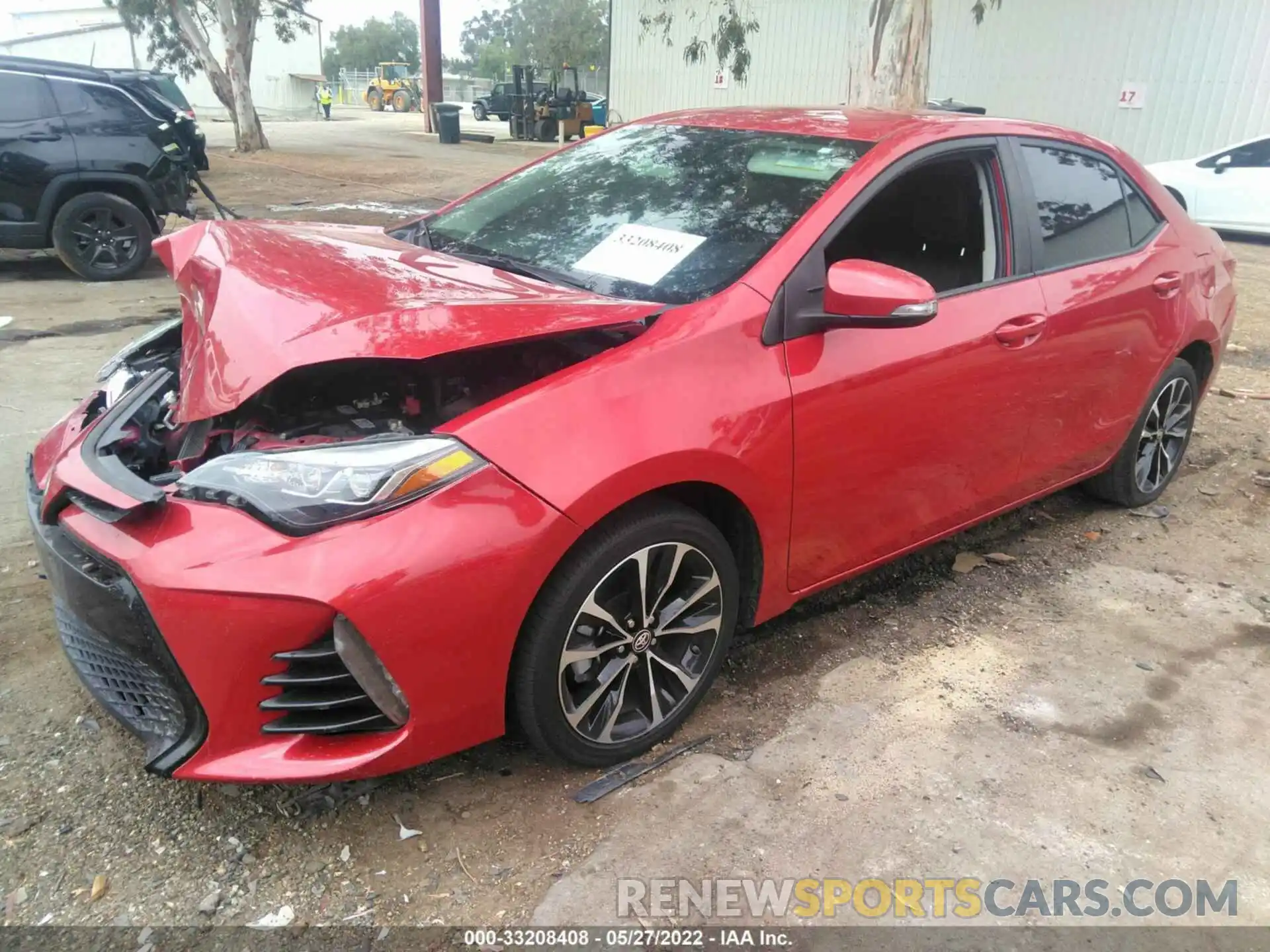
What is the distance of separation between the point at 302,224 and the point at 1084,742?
306cm

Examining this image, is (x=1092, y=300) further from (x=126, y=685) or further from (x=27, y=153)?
(x=27, y=153)

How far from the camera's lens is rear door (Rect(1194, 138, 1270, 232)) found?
39.3 ft

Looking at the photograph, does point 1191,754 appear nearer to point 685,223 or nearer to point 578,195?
point 685,223

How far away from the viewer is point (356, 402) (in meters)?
2.57

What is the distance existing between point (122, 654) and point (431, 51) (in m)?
31.8

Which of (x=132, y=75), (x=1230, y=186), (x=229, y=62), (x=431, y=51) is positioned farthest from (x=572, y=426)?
(x=431, y=51)

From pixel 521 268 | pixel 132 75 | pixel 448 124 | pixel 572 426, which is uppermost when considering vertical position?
pixel 132 75

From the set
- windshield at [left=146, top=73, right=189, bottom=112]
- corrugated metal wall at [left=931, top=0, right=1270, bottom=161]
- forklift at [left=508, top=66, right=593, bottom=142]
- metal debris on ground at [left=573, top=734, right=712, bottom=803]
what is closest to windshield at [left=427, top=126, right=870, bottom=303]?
metal debris on ground at [left=573, top=734, right=712, bottom=803]

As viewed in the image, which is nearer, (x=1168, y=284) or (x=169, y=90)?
(x=1168, y=284)

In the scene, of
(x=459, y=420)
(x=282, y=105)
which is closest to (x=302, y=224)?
(x=459, y=420)

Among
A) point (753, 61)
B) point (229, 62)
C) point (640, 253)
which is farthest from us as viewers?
point (753, 61)

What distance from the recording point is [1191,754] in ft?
8.89

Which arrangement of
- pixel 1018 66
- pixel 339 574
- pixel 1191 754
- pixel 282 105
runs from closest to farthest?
pixel 339 574 < pixel 1191 754 < pixel 1018 66 < pixel 282 105

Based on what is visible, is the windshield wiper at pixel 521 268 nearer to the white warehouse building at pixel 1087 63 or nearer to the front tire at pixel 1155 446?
the front tire at pixel 1155 446
